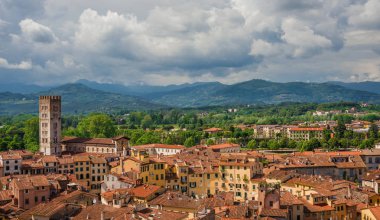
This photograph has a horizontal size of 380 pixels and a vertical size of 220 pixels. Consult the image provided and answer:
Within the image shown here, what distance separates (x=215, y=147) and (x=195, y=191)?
141ft

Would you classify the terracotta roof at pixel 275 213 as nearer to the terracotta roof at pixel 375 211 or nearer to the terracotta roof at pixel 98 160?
the terracotta roof at pixel 375 211

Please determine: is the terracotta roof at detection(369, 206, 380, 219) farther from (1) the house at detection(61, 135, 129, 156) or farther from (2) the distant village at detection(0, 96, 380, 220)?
(1) the house at detection(61, 135, 129, 156)

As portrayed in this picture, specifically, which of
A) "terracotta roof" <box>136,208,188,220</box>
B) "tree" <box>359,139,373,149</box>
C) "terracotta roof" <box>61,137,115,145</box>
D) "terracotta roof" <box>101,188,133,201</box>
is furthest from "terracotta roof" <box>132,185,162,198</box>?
"tree" <box>359,139,373,149</box>

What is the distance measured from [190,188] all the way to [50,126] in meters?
43.8

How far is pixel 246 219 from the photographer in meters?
43.2

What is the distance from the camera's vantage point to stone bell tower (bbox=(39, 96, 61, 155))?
98.8m

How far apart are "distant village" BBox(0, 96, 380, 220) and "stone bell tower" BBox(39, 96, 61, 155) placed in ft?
49.4

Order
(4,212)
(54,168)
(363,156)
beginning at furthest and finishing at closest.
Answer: (363,156), (54,168), (4,212)

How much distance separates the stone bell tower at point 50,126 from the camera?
98750 millimetres

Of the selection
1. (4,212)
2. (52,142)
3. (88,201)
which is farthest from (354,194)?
(52,142)

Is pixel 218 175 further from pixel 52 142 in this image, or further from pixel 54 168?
pixel 52 142

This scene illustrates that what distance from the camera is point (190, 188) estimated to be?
66.2 m

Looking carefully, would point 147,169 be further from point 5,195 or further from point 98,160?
point 5,195

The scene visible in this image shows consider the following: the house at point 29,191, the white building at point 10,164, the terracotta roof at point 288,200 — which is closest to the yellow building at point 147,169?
the house at point 29,191
